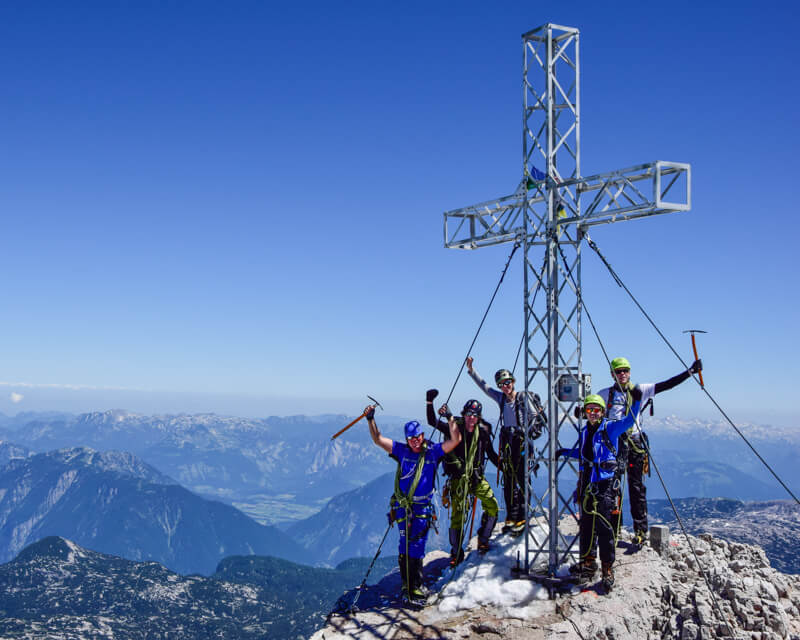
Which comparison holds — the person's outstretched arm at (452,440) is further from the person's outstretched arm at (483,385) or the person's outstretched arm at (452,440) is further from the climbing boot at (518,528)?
the climbing boot at (518,528)

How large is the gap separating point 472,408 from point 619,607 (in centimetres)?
465

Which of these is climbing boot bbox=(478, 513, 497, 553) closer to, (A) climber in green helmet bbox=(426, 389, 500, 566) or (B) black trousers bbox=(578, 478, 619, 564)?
(A) climber in green helmet bbox=(426, 389, 500, 566)

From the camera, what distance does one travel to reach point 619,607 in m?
10.8

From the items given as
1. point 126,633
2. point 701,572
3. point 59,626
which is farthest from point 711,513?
point 701,572

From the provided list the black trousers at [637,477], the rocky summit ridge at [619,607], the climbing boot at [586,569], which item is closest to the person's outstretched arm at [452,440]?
the rocky summit ridge at [619,607]

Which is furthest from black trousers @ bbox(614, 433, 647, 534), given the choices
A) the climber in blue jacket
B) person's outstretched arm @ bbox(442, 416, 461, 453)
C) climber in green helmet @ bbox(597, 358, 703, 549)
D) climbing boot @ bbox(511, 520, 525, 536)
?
person's outstretched arm @ bbox(442, 416, 461, 453)

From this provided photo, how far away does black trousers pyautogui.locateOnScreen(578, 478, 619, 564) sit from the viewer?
1131 centimetres

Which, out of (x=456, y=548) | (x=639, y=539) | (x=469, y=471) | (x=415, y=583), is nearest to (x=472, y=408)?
(x=469, y=471)

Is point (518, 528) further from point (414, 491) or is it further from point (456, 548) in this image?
point (414, 491)

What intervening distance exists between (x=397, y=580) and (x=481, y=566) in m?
2.73

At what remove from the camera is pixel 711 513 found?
18462cm

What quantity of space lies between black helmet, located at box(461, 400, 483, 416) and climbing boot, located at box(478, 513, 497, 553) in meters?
2.42

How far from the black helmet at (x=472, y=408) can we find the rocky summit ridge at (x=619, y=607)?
3.22 meters

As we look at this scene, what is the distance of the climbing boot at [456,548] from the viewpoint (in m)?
13.7
